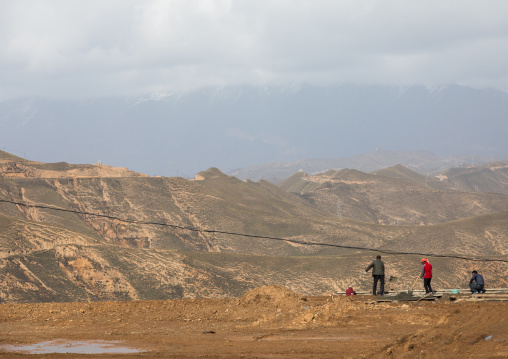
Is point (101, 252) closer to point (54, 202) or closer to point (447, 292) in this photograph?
point (54, 202)

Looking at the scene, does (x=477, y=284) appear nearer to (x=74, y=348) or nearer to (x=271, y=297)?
(x=271, y=297)

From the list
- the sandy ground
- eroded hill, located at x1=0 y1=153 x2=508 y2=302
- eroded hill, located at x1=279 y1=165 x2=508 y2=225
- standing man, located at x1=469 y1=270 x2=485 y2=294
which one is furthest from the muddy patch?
eroded hill, located at x1=279 y1=165 x2=508 y2=225

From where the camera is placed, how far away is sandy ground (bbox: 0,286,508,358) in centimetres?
1516

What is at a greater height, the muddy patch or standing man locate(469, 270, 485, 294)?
standing man locate(469, 270, 485, 294)

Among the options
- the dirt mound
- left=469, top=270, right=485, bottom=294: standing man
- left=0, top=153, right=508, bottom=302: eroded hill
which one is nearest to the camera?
left=469, top=270, right=485, bottom=294: standing man

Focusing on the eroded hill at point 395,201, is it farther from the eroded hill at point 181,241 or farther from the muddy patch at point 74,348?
the muddy patch at point 74,348

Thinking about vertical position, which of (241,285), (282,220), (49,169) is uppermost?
(49,169)

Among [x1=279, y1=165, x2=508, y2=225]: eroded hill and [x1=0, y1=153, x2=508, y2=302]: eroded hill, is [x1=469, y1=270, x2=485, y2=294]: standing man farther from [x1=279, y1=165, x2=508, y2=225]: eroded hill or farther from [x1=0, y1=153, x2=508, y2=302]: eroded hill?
[x1=279, y1=165, x2=508, y2=225]: eroded hill

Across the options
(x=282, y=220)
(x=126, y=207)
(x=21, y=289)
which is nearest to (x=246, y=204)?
(x=282, y=220)

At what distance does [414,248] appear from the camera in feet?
233

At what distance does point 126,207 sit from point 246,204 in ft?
61.5

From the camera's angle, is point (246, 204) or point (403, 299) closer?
point (403, 299)

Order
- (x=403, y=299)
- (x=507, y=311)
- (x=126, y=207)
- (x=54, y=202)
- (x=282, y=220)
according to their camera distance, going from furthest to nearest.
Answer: (x=282, y=220)
(x=126, y=207)
(x=54, y=202)
(x=403, y=299)
(x=507, y=311)

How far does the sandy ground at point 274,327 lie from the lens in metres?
15.2
